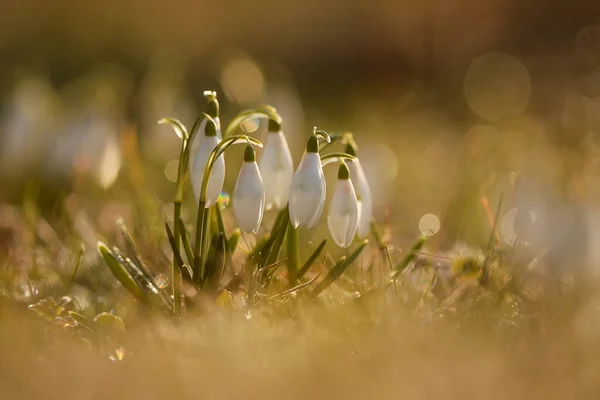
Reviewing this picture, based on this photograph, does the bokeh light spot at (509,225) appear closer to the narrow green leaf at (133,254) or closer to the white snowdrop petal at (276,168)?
the white snowdrop petal at (276,168)

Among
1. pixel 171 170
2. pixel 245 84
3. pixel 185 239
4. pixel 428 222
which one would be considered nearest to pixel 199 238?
pixel 185 239

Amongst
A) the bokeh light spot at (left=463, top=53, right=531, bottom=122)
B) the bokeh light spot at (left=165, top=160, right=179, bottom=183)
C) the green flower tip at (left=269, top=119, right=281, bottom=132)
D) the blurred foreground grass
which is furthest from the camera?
the bokeh light spot at (left=463, top=53, right=531, bottom=122)

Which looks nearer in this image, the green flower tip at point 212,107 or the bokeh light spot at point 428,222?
the green flower tip at point 212,107

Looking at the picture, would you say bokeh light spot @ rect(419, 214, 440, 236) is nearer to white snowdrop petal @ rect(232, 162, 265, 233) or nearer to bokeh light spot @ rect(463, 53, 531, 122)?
white snowdrop petal @ rect(232, 162, 265, 233)

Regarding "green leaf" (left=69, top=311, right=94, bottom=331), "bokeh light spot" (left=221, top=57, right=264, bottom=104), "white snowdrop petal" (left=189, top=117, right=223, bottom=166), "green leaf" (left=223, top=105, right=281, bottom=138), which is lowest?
"bokeh light spot" (left=221, top=57, right=264, bottom=104)

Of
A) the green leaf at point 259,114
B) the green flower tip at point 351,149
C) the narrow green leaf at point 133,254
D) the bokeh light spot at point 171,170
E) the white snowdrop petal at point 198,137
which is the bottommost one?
the bokeh light spot at point 171,170

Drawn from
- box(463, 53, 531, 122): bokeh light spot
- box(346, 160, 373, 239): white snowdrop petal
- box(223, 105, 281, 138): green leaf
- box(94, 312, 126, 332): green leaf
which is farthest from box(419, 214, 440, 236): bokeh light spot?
box(463, 53, 531, 122): bokeh light spot

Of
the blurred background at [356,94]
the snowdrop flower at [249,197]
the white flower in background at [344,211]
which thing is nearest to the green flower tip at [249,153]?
the snowdrop flower at [249,197]
